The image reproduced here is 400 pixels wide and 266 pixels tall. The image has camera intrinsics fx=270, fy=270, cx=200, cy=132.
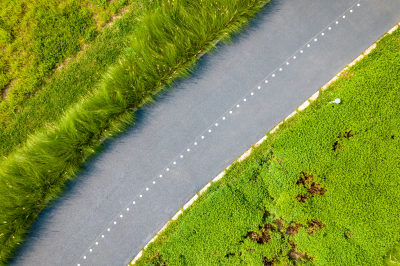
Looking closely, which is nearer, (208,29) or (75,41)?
(208,29)

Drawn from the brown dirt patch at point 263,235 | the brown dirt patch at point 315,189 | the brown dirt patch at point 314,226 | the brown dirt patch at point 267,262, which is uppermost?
the brown dirt patch at point 315,189

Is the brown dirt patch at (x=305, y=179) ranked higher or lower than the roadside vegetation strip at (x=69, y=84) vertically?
lower

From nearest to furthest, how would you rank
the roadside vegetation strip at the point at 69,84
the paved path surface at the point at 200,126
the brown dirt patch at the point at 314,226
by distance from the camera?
1. the brown dirt patch at the point at 314,226
2. the paved path surface at the point at 200,126
3. the roadside vegetation strip at the point at 69,84

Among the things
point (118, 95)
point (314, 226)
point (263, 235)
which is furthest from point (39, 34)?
point (314, 226)

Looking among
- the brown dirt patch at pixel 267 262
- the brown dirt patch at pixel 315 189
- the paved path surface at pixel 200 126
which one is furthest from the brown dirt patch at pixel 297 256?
the paved path surface at pixel 200 126

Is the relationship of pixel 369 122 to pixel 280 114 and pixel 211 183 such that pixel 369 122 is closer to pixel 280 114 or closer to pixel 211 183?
pixel 280 114

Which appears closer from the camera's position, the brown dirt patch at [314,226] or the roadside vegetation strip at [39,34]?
the brown dirt patch at [314,226]

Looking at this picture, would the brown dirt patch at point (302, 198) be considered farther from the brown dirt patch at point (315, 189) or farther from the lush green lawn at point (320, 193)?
the brown dirt patch at point (315, 189)

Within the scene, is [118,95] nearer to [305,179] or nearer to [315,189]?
[305,179]

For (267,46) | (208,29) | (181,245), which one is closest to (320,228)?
(181,245)
